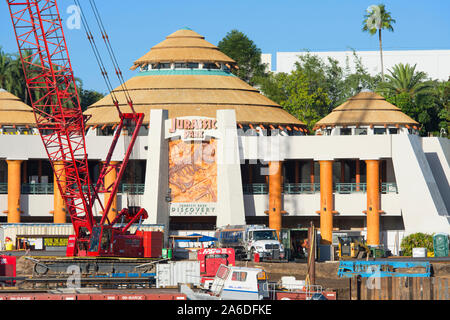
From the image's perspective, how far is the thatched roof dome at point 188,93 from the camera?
108250 mm

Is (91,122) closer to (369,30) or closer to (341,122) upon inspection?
(341,122)

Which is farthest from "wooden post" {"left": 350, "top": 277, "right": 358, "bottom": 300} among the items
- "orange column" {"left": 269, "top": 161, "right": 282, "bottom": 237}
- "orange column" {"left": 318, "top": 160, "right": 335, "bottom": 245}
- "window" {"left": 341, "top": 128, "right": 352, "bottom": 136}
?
"window" {"left": 341, "top": 128, "right": 352, "bottom": 136}

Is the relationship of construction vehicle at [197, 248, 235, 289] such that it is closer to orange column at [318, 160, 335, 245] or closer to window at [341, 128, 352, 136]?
orange column at [318, 160, 335, 245]

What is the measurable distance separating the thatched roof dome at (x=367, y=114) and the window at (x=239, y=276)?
52.4m

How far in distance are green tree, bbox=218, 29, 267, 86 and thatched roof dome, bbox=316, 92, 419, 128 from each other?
2277 inches

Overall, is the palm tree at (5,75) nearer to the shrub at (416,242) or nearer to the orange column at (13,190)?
the orange column at (13,190)

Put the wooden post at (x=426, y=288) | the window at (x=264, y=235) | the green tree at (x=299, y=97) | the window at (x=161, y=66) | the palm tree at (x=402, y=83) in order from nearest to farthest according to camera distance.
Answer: the wooden post at (x=426, y=288) → the window at (x=264, y=235) → the window at (x=161, y=66) → the green tree at (x=299, y=97) → the palm tree at (x=402, y=83)

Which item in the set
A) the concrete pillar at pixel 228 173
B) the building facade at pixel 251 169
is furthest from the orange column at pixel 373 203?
the concrete pillar at pixel 228 173

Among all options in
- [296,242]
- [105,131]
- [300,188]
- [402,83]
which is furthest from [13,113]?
[402,83]

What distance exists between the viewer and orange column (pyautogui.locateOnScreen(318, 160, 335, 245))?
10069 cm

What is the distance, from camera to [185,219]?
105875mm

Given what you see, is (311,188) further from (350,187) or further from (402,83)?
(402,83)

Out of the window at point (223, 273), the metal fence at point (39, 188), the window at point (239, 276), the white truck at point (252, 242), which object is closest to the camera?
the window at point (239, 276)
